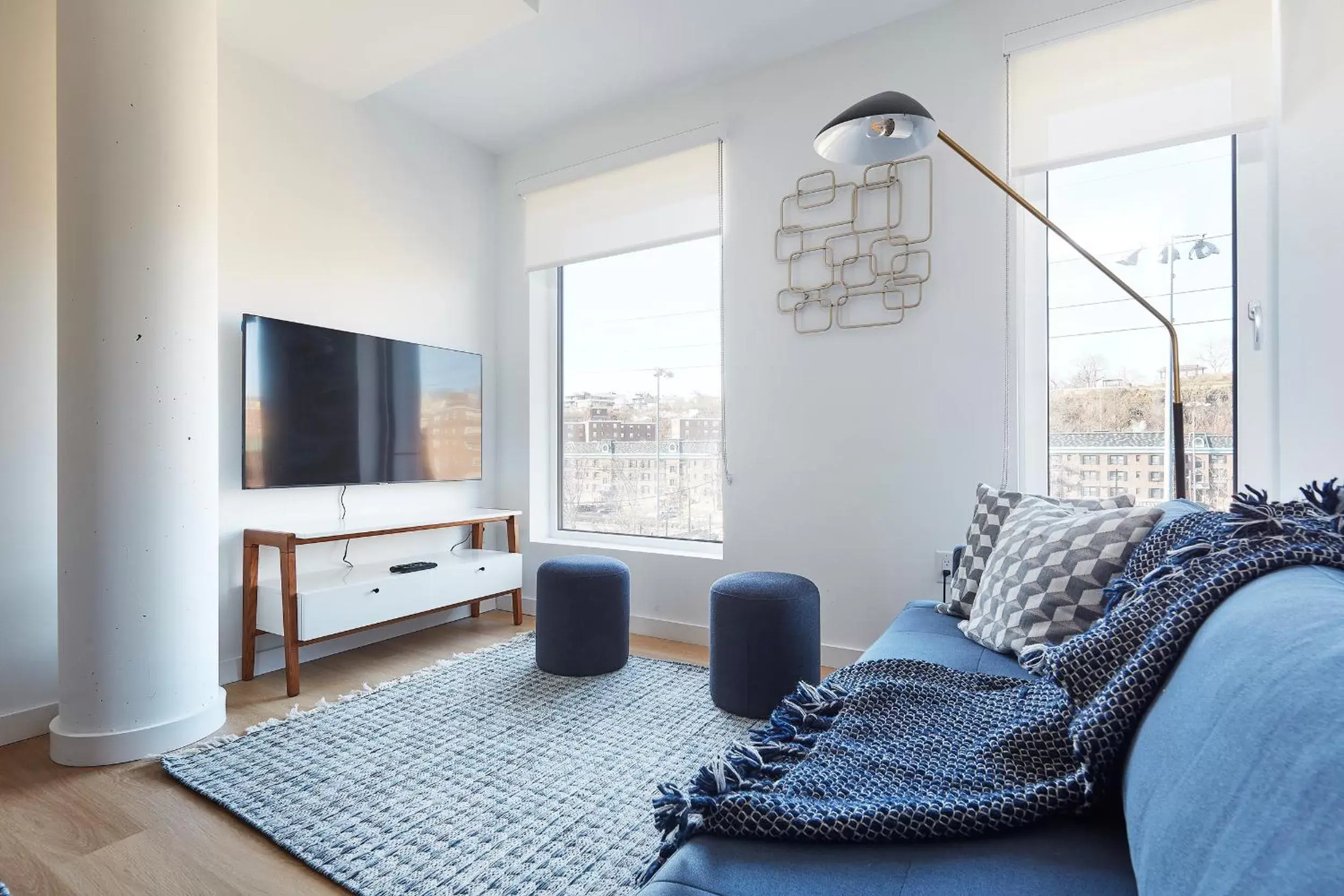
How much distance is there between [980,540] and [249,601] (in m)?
2.77

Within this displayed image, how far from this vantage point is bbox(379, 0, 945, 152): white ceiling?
9.24 ft

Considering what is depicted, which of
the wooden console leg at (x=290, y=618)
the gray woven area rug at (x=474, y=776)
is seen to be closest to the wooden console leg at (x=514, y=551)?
the gray woven area rug at (x=474, y=776)

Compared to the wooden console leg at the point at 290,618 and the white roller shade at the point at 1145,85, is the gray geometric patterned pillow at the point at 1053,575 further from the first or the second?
the wooden console leg at the point at 290,618

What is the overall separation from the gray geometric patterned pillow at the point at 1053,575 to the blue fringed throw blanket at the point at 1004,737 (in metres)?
0.32

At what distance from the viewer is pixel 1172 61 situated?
2.37m

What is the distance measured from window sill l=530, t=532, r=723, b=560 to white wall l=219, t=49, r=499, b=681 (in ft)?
1.78

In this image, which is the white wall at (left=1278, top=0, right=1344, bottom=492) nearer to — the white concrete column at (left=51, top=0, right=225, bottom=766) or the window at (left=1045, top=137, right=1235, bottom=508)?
the window at (left=1045, top=137, right=1235, bottom=508)

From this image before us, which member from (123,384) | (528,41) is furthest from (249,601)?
(528,41)

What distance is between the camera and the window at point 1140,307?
2.37 metres

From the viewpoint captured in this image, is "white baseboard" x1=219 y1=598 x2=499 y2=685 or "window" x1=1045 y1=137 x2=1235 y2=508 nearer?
"window" x1=1045 y1=137 x2=1235 y2=508

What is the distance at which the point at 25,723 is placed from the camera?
2.35 meters

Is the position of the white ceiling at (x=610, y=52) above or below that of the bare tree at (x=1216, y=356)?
above

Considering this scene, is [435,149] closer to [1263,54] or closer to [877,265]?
[877,265]

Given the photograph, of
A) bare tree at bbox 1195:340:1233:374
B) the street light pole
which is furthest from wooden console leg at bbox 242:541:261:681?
bare tree at bbox 1195:340:1233:374
